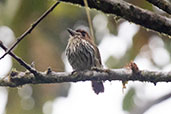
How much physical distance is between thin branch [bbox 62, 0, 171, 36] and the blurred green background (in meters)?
1.87

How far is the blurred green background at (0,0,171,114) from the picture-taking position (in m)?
4.81

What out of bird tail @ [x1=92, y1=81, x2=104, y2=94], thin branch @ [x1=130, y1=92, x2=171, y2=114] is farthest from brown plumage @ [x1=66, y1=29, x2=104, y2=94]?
thin branch @ [x1=130, y1=92, x2=171, y2=114]

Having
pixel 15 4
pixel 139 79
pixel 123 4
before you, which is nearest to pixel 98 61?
pixel 15 4

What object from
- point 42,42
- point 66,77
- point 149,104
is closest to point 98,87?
point 66,77

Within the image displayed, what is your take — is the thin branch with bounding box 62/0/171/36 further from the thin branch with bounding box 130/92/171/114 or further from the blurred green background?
the thin branch with bounding box 130/92/171/114

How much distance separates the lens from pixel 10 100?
573 cm

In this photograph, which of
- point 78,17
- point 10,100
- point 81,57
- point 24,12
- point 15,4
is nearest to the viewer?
point 81,57

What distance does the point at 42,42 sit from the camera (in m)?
5.88

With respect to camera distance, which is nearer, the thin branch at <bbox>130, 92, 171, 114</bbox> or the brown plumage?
the brown plumage

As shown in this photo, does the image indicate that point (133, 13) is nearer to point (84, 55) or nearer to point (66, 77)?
point (66, 77)

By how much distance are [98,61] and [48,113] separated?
2617 mm

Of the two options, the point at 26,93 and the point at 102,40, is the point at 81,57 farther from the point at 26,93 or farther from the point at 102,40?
the point at 102,40

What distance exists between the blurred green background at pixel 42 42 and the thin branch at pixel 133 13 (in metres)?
1.87

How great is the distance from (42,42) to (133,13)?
12.2 ft
